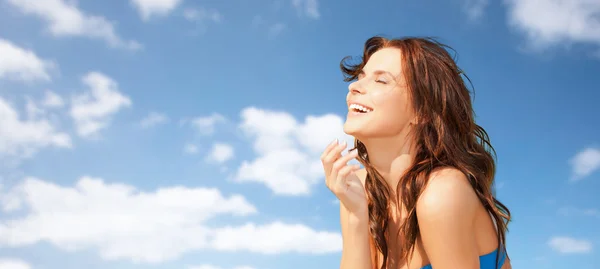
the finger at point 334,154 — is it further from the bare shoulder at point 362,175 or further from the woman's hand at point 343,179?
the bare shoulder at point 362,175

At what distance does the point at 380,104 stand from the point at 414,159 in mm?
623

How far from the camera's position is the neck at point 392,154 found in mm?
5176

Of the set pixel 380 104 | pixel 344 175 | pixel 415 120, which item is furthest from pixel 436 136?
pixel 344 175

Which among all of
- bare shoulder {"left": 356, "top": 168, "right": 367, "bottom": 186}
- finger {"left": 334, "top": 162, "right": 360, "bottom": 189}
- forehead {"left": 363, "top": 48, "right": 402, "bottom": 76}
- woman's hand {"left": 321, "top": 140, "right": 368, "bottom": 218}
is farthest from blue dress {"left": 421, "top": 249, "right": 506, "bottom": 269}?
forehead {"left": 363, "top": 48, "right": 402, "bottom": 76}

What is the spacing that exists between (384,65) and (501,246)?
1992mm

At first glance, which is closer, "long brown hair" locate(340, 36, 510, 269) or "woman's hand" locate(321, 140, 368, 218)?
"woman's hand" locate(321, 140, 368, 218)

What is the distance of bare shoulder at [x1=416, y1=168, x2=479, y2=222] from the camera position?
459 centimetres

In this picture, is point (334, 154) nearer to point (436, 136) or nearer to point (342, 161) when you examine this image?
point (342, 161)

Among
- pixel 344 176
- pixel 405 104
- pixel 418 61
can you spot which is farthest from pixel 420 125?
pixel 344 176

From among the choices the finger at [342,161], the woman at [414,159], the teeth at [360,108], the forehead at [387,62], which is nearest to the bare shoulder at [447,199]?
the woman at [414,159]

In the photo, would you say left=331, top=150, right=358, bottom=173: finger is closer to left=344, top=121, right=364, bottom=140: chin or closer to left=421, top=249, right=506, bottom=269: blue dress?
left=344, top=121, right=364, bottom=140: chin

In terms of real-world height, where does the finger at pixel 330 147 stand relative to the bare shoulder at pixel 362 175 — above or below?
below

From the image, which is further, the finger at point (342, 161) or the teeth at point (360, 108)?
the teeth at point (360, 108)

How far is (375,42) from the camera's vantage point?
604 cm
